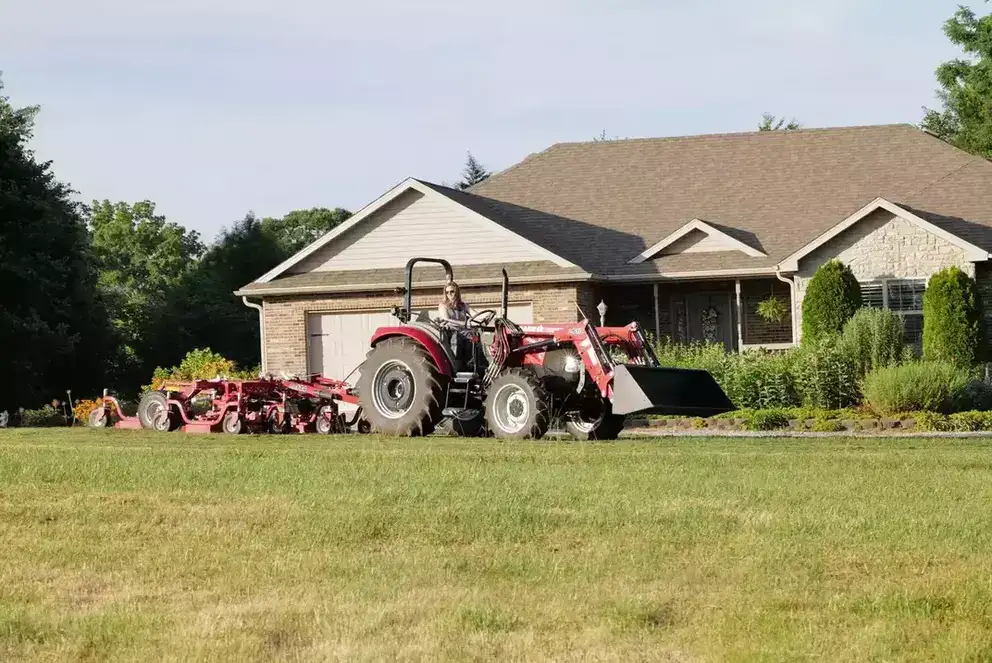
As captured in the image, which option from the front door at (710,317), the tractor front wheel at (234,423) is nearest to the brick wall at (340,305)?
the front door at (710,317)

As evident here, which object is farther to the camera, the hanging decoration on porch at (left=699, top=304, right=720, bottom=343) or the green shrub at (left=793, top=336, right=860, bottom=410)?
the hanging decoration on porch at (left=699, top=304, right=720, bottom=343)

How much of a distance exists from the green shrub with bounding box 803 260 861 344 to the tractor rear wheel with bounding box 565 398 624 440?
9330 millimetres

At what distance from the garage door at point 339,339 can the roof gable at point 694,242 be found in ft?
14.7

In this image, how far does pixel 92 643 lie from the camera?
629 cm

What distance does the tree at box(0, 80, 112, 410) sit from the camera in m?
32.9

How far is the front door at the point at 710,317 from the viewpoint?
30.9 metres

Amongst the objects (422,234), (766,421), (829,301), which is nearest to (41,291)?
(422,234)

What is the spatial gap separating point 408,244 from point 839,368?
936 centimetres

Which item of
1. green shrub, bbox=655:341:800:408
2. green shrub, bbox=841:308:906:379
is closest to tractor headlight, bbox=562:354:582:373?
green shrub, bbox=655:341:800:408

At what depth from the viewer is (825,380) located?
23.7 m

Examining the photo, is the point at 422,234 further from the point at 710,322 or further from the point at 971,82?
the point at 971,82

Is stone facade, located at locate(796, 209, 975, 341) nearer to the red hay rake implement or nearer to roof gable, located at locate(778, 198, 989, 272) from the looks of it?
roof gable, located at locate(778, 198, 989, 272)

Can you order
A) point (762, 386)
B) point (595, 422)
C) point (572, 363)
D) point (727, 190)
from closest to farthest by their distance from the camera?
point (572, 363)
point (595, 422)
point (762, 386)
point (727, 190)

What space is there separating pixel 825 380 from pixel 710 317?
295 inches
